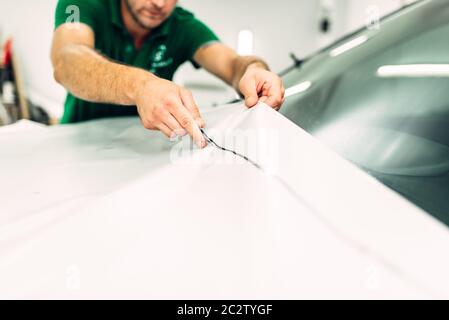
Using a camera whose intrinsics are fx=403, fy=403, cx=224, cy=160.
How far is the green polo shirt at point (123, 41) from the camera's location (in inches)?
48.4

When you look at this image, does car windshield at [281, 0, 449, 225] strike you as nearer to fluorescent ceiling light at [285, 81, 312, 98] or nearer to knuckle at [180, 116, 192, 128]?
fluorescent ceiling light at [285, 81, 312, 98]

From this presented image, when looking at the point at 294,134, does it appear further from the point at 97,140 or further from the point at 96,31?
the point at 96,31

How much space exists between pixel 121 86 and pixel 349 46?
649 millimetres

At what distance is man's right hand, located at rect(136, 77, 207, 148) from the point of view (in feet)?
2.21

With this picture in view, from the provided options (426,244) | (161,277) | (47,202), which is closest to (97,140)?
(47,202)

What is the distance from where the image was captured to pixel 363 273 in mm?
362

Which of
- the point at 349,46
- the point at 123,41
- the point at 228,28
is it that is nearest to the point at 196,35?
the point at 123,41

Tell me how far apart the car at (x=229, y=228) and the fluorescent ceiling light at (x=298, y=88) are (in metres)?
0.32

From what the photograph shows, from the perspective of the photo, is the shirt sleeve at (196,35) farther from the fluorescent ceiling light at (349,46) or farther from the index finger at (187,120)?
the index finger at (187,120)

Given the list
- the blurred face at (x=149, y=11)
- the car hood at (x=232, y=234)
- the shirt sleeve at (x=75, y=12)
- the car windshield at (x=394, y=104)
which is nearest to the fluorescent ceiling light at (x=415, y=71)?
the car windshield at (x=394, y=104)

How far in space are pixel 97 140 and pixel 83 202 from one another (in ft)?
1.53

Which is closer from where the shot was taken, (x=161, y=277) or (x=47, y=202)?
(x=161, y=277)

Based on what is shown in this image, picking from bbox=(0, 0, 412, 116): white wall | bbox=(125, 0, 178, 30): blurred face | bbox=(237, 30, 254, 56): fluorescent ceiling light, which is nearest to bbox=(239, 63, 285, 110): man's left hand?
bbox=(125, 0, 178, 30): blurred face

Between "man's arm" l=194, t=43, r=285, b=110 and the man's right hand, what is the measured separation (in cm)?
19
